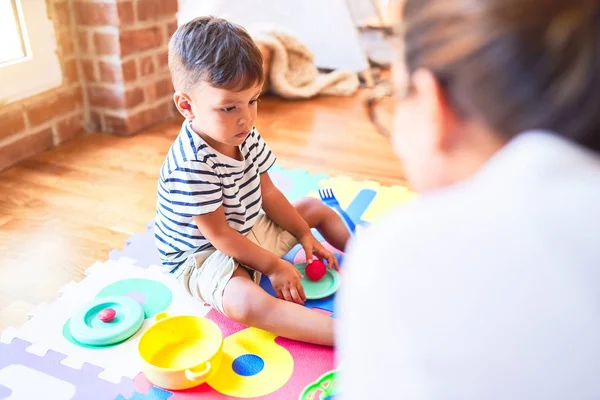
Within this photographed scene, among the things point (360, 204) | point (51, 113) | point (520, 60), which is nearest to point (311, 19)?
point (51, 113)

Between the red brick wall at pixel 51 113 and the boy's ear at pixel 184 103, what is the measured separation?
828 millimetres

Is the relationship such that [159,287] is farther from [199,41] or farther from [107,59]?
[107,59]

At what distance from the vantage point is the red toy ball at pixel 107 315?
1.04 meters

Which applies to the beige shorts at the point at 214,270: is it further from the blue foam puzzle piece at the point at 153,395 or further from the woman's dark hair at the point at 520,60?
the woman's dark hair at the point at 520,60

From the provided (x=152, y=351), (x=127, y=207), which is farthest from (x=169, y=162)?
(x=127, y=207)

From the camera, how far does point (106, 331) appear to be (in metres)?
1.01

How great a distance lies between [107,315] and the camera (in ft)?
3.41

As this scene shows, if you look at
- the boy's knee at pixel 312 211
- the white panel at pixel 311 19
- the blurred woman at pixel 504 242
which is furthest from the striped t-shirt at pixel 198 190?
the white panel at pixel 311 19

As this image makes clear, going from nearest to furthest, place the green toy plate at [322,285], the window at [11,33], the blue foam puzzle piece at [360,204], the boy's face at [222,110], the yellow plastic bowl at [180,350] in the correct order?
1. the yellow plastic bowl at [180,350]
2. the boy's face at [222,110]
3. the green toy plate at [322,285]
4. the blue foam puzzle piece at [360,204]
5. the window at [11,33]

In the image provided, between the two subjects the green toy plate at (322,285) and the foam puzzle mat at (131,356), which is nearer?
the foam puzzle mat at (131,356)

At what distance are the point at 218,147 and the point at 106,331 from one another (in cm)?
37

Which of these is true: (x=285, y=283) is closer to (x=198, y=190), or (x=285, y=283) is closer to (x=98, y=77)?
(x=198, y=190)

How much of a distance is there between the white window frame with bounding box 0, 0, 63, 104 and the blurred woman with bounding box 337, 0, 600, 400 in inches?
59.2

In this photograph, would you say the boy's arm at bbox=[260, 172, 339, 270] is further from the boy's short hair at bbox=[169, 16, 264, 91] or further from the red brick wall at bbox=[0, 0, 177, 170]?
the red brick wall at bbox=[0, 0, 177, 170]
